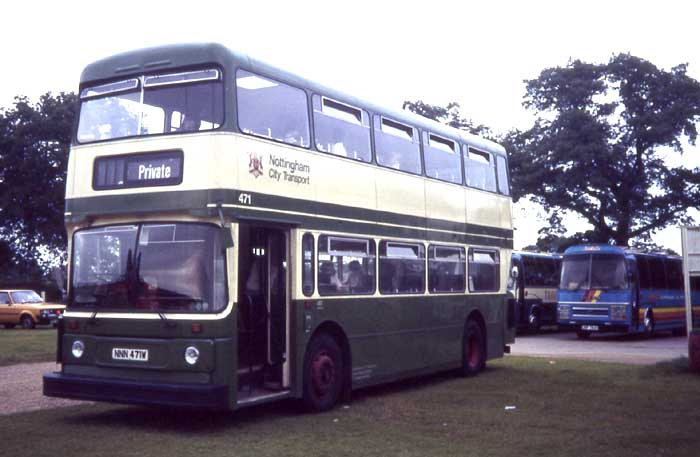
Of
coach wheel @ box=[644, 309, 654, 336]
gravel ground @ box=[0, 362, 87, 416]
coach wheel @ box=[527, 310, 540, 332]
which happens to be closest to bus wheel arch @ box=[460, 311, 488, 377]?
gravel ground @ box=[0, 362, 87, 416]

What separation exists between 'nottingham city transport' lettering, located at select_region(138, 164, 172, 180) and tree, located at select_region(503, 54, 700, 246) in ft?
117

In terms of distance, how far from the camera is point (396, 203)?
14.6 meters

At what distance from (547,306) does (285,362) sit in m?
25.4

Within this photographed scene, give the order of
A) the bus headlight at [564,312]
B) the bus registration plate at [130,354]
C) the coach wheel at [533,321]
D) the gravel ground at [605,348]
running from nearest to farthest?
the bus registration plate at [130,354] < the gravel ground at [605,348] < the bus headlight at [564,312] < the coach wheel at [533,321]

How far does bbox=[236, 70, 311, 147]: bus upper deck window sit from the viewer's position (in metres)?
11.1

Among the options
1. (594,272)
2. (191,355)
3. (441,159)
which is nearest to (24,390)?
(191,355)

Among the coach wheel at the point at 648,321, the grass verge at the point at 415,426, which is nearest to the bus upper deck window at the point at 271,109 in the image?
the grass verge at the point at 415,426

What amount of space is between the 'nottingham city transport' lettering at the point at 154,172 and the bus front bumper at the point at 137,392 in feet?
7.98

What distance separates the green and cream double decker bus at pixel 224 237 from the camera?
10.6m

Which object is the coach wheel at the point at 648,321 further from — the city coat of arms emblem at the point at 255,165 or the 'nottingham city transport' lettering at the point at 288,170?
the city coat of arms emblem at the point at 255,165

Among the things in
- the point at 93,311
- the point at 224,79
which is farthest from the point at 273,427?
the point at 224,79

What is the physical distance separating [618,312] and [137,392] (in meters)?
22.6

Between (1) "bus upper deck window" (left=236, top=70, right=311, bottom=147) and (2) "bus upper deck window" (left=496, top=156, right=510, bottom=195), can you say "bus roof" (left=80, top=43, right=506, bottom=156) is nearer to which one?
(1) "bus upper deck window" (left=236, top=70, right=311, bottom=147)

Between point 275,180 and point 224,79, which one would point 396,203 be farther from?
point 224,79
